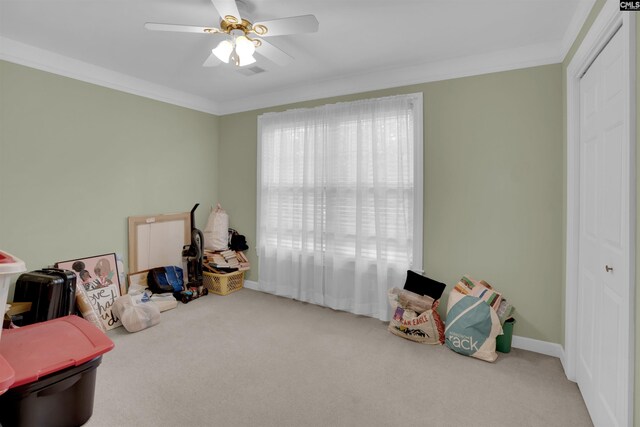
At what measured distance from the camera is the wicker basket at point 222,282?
422cm

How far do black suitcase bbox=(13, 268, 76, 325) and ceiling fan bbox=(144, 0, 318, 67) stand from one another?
2.18m

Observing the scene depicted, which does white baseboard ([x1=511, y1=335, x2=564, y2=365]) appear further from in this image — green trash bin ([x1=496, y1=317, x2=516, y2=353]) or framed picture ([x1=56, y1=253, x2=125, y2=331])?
framed picture ([x1=56, y1=253, x2=125, y2=331])

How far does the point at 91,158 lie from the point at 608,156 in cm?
429

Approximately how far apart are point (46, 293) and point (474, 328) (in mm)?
3534

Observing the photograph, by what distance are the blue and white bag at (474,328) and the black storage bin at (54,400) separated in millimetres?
Answer: 2614

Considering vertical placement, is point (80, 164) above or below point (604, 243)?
above

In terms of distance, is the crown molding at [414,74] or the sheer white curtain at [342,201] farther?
the sheer white curtain at [342,201]

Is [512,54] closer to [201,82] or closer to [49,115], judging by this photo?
[201,82]

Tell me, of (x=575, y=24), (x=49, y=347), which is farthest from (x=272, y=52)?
(x=49, y=347)

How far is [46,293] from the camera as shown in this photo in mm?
2654

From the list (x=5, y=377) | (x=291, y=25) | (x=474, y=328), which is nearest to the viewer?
(x=5, y=377)

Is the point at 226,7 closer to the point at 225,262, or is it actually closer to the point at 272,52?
the point at 272,52

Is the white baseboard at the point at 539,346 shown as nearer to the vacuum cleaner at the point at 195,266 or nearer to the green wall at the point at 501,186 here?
the green wall at the point at 501,186

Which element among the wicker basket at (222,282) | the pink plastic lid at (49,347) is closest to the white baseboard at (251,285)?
the wicker basket at (222,282)
